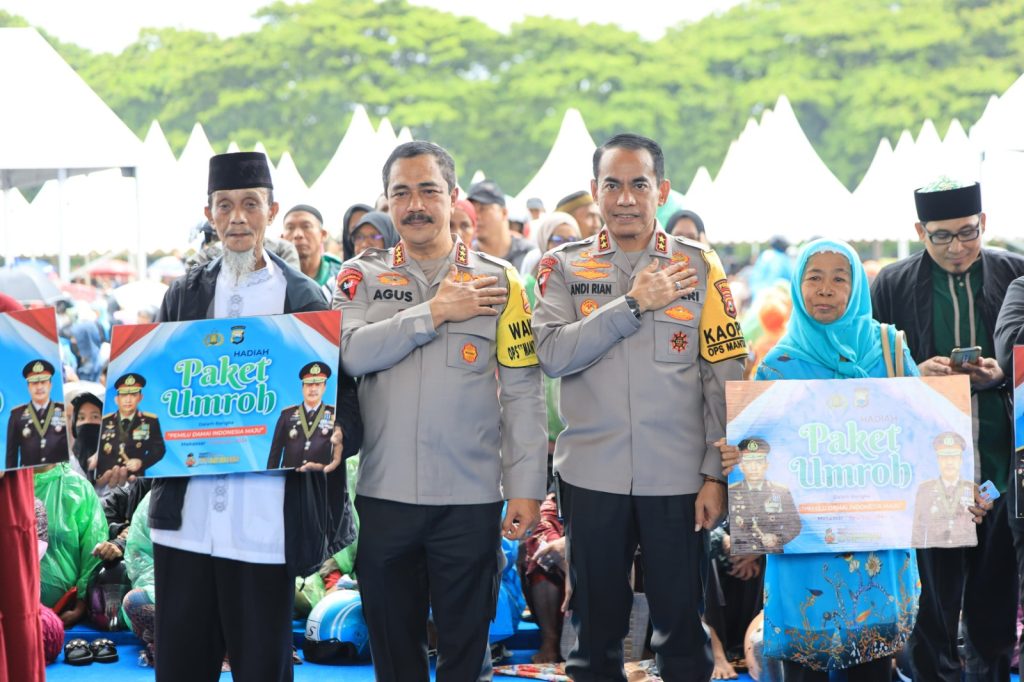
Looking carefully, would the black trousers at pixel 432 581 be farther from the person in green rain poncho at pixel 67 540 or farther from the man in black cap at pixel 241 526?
the person in green rain poncho at pixel 67 540

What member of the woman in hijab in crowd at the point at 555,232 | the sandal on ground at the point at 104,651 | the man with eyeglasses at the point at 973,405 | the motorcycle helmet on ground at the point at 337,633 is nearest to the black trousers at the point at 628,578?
the man with eyeglasses at the point at 973,405

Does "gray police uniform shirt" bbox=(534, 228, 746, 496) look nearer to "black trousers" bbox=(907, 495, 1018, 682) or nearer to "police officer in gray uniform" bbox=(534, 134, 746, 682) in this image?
"police officer in gray uniform" bbox=(534, 134, 746, 682)

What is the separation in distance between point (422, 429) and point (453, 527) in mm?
313

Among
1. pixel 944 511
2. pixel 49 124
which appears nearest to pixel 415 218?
pixel 944 511

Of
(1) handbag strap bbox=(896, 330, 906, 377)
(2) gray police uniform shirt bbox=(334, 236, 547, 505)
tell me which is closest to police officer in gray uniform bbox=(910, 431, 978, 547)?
(1) handbag strap bbox=(896, 330, 906, 377)

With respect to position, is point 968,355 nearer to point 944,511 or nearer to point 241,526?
point 944,511

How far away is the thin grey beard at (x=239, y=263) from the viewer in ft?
12.3

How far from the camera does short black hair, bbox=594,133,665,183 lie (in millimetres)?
3906

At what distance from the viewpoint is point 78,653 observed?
593 centimetres

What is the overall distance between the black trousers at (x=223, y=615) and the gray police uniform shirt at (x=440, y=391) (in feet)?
1.37

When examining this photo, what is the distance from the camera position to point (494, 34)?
44531 mm

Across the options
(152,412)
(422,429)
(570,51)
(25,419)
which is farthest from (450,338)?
(570,51)

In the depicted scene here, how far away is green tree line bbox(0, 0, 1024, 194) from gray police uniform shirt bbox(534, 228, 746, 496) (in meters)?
37.3

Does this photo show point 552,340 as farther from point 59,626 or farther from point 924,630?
point 59,626
